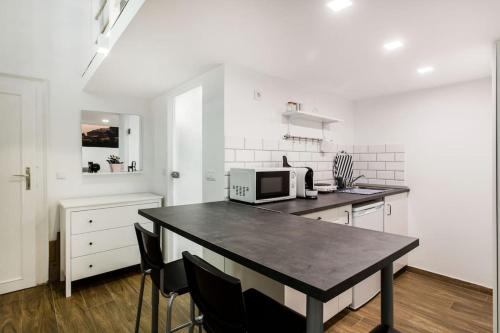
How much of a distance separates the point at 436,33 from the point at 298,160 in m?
1.50

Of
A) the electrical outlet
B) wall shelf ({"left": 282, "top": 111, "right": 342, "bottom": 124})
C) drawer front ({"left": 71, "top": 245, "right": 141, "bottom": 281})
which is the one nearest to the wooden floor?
drawer front ({"left": 71, "top": 245, "right": 141, "bottom": 281})

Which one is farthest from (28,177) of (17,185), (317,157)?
(317,157)

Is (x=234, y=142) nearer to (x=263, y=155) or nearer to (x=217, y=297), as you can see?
(x=263, y=155)

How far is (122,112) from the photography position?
323 cm

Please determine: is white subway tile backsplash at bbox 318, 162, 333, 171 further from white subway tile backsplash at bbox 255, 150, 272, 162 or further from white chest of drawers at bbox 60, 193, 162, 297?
white chest of drawers at bbox 60, 193, 162, 297

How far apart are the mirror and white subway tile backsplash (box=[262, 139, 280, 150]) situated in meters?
1.76

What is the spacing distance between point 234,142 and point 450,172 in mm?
2310

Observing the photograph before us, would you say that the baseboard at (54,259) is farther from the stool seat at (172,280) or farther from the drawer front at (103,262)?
the stool seat at (172,280)

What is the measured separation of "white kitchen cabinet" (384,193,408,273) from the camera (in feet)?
8.89

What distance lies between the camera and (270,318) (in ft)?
3.48

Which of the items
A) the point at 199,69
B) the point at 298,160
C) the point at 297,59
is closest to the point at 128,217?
the point at 199,69

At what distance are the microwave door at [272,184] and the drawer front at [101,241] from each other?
166 centimetres

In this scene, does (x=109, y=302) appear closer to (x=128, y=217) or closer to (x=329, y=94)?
(x=128, y=217)

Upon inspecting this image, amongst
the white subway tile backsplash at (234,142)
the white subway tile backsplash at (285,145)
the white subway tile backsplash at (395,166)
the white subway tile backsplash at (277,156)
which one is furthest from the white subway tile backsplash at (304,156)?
the white subway tile backsplash at (395,166)
